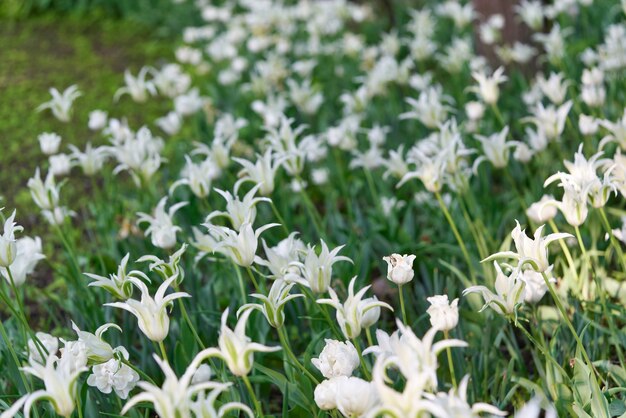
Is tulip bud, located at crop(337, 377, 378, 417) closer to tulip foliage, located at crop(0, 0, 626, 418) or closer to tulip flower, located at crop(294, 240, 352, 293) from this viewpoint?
tulip foliage, located at crop(0, 0, 626, 418)

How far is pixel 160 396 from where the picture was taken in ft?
4.77

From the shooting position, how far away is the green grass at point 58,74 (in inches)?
204

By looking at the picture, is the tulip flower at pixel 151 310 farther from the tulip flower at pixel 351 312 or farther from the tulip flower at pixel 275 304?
the tulip flower at pixel 351 312

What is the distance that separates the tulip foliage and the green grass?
32 centimetres

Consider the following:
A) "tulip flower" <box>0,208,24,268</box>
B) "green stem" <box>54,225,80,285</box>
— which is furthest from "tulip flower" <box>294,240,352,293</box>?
"green stem" <box>54,225,80,285</box>

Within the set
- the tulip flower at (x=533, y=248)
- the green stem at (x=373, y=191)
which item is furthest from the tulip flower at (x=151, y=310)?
the green stem at (x=373, y=191)

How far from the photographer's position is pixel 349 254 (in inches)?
113

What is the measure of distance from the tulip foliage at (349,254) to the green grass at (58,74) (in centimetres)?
32

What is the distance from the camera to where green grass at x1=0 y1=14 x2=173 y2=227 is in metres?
5.17

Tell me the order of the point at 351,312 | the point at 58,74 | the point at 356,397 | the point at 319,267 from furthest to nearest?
the point at 58,74 < the point at 319,267 < the point at 351,312 < the point at 356,397

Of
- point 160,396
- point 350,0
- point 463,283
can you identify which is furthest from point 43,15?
point 160,396

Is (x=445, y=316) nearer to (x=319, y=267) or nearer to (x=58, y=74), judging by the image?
(x=319, y=267)

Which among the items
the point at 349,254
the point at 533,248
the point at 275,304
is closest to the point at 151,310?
the point at 275,304

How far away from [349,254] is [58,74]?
15.4 ft
